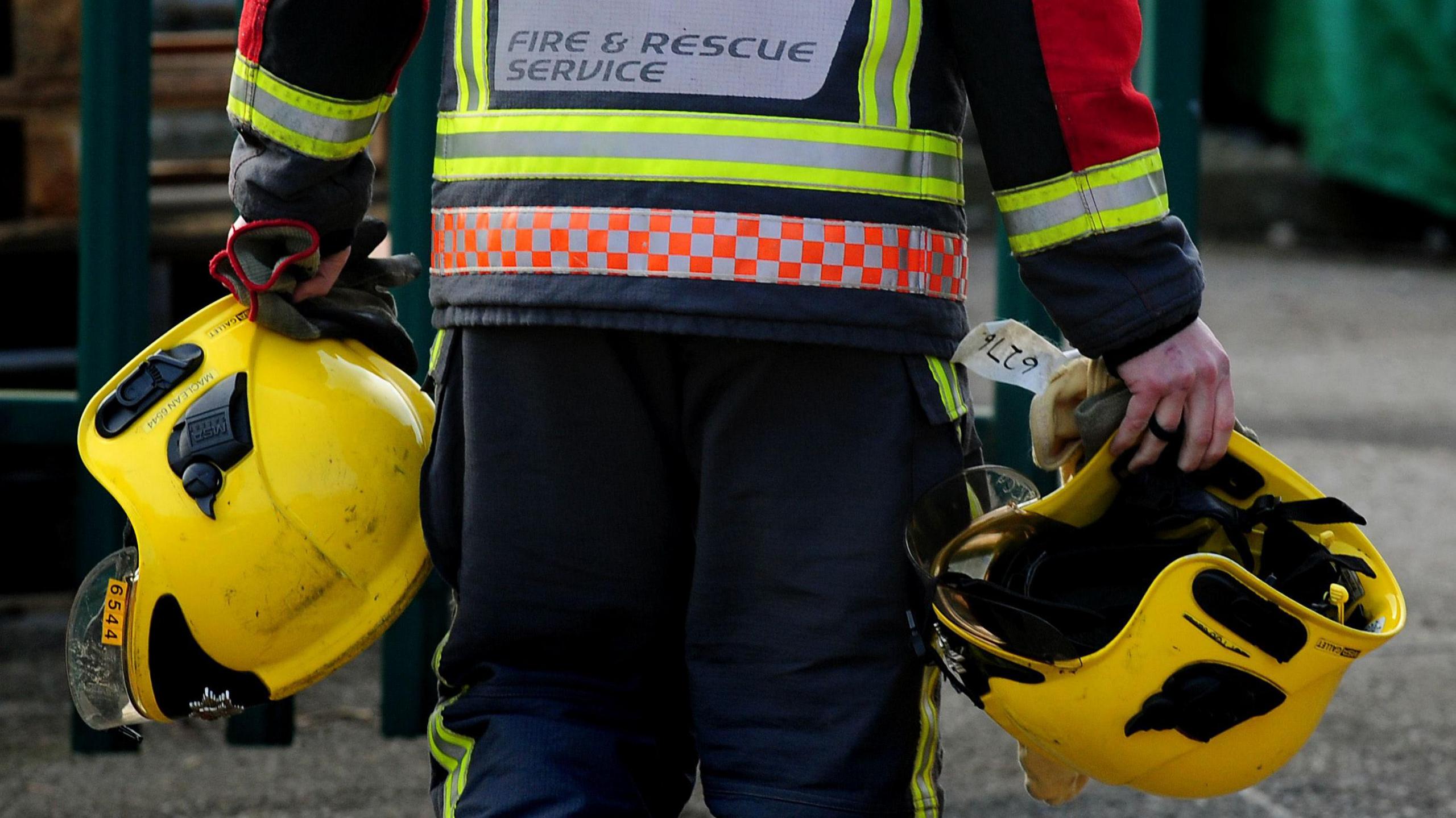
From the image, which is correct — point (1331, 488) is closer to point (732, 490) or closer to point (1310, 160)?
point (732, 490)

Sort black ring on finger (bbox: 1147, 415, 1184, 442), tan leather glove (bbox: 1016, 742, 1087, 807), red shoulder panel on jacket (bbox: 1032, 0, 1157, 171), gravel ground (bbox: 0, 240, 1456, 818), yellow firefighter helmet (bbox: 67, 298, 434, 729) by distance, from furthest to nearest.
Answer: gravel ground (bbox: 0, 240, 1456, 818) < tan leather glove (bbox: 1016, 742, 1087, 807) < yellow firefighter helmet (bbox: 67, 298, 434, 729) < black ring on finger (bbox: 1147, 415, 1184, 442) < red shoulder panel on jacket (bbox: 1032, 0, 1157, 171)

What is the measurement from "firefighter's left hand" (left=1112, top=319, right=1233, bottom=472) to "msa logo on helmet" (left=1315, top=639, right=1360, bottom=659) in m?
0.22

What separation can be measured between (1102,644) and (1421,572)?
3.05 m

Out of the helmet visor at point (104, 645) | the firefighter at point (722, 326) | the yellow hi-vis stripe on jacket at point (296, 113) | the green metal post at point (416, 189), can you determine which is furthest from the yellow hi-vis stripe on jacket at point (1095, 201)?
the green metal post at point (416, 189)

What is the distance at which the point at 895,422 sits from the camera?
180cm

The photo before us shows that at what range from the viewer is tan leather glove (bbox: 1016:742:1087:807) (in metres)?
2.05

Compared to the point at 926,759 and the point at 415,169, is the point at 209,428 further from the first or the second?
the point at 415,169

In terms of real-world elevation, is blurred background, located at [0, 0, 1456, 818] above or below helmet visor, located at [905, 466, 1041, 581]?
below

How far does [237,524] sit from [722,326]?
1.98ft

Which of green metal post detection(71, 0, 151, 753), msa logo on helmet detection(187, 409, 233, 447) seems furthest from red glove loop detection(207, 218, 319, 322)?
green metal post detection(71, 0, 151, 753)

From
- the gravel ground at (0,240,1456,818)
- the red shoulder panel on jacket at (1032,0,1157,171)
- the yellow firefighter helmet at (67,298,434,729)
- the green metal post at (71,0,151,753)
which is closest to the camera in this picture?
the red shoulder panel on jacket at (1032,0,1157,171)

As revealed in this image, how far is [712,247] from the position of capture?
68.4 inches

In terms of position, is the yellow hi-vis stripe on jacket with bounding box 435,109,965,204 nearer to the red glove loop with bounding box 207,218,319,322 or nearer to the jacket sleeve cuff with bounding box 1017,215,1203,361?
the jacket sleeve cuff with bounding box 1017,215,1203,361

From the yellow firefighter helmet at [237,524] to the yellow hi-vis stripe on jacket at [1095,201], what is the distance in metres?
0.81
